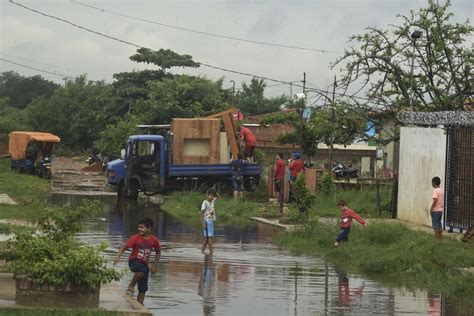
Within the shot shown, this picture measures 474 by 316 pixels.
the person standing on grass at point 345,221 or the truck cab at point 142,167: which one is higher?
the truck cab at point 142,167

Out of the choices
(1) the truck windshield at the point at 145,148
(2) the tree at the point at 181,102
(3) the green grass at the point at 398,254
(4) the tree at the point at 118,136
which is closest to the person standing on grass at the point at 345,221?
(3) the green grass at the point at 398,254

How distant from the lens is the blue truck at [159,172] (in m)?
36.4

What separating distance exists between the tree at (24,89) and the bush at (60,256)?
12326 cm

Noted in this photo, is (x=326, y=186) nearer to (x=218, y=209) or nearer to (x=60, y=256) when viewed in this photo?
(x=218, y=209)

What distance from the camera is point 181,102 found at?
65375 mm

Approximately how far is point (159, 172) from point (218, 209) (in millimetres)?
6980

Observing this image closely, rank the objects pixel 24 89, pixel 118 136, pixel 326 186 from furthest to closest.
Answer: pixel 24 89, pixel 118 136, pixel 326 186

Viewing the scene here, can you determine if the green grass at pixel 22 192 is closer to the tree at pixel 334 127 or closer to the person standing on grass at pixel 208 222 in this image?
the person standing on grass at pixel 208 222

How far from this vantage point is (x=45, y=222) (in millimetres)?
13133

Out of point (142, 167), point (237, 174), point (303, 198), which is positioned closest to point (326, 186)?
point (237, 174)

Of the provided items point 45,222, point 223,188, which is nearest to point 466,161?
point 45,222

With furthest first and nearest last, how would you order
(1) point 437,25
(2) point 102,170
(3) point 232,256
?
1. (2) point 102,170
2. (1) point 437,25
3. (3) point 232,256

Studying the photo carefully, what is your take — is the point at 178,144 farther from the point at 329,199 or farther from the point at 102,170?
the point at 102,170

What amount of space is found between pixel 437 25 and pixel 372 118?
3.99m
